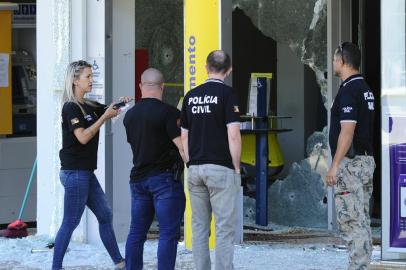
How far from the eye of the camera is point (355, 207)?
6016mm

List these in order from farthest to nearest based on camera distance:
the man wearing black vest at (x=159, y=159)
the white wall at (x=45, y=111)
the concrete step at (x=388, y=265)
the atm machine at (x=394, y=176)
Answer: the white wall at (x=45, y=111) → the concrete step at (x=388, y=265) → the atm machine at (x=394, y=176) → the man wearing black vest at (x=159, y=159)

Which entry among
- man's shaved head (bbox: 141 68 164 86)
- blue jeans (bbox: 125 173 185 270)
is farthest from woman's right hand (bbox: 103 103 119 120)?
blue jeans (bbox: 125 173 185 270)

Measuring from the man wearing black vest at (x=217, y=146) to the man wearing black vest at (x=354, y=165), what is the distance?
2.46 ft

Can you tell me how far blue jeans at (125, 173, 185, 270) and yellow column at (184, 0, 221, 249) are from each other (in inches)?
57.2

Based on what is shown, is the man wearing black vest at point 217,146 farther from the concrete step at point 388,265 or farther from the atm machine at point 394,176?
the concrete step at point 388,265

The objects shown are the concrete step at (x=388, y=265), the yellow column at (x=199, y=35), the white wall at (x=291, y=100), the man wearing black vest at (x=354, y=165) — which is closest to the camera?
the man wearing black vest at (x=354, y=165)

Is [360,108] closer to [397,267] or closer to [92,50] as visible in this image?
[397,267]

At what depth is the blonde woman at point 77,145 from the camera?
6262 mm

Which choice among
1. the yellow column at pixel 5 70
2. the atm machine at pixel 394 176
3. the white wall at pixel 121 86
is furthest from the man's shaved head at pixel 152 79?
the yellow column at pixel 5 70

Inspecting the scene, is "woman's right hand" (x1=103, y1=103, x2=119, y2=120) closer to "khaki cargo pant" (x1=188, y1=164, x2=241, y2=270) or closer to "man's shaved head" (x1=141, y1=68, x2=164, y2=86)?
"man's shaved head" (x1=141, y1=68, x2=164, y2=86)

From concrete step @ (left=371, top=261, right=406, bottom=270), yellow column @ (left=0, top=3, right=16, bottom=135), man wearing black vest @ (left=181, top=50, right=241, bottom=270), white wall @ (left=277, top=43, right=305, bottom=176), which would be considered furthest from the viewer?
white wall @ (left=277, top=43, right=305, bottom=176)

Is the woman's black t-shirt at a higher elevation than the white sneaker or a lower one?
higher

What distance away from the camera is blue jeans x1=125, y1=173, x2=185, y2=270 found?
231 inches

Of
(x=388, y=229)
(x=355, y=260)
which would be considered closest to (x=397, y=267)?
(x=388, y=229)
